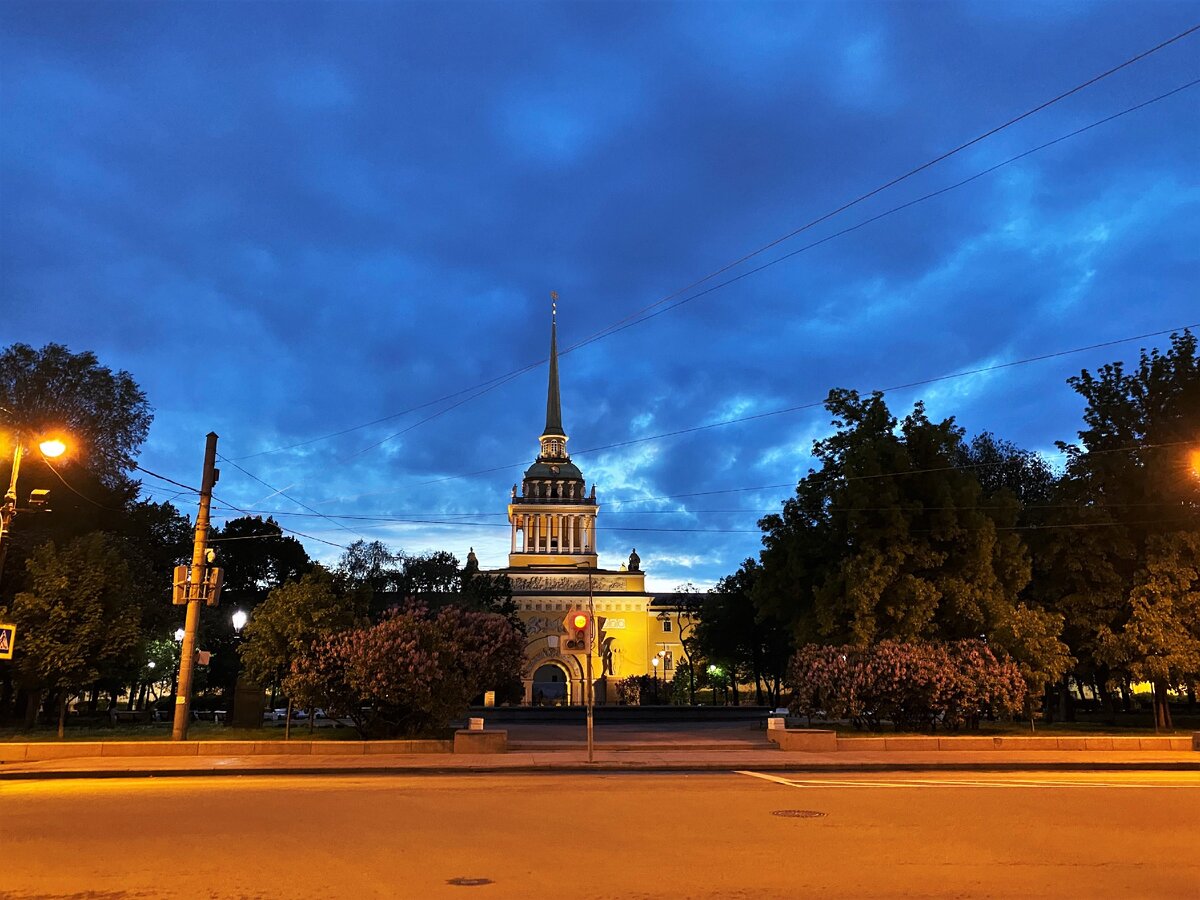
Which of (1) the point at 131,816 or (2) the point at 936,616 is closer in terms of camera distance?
(1) the point at 131,816

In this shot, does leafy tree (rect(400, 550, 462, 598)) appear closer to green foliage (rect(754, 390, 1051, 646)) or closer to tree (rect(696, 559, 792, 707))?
tree (rect(696, 559, 792, 707))

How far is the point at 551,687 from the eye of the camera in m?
79.0

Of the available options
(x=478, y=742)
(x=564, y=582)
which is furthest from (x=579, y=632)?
(x=564, y=582)

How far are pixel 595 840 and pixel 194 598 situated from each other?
15110mm

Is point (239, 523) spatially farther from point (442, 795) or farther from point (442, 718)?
point (442, 795)

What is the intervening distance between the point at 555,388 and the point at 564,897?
10618 centimetres

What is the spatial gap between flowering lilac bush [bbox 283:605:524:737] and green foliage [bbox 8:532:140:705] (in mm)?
5858

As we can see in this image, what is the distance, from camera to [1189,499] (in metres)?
27.5

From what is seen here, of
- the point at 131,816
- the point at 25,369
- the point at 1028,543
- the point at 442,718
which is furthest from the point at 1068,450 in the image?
the point at 25,369

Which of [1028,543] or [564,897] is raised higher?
[1028,543]

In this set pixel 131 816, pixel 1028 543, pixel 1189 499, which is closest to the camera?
pixel 131 816

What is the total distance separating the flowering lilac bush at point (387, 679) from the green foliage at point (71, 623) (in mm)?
5858

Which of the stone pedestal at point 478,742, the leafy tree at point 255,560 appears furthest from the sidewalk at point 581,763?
the leafy tree at point 255,560

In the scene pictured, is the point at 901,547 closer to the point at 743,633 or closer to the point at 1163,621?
the point at 1163,621
